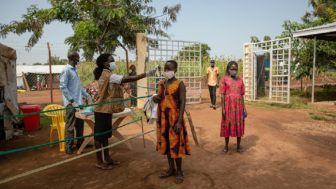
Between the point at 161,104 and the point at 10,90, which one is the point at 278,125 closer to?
the point at 161,104

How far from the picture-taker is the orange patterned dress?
2875mm

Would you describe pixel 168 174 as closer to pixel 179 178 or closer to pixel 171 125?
pixel 179 178

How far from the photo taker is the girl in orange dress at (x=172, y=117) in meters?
2.87

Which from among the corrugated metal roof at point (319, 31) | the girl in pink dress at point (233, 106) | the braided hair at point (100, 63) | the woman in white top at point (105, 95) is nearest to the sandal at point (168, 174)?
the woman in white top at point (105, 95)

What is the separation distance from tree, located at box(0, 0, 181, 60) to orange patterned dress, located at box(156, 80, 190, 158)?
5048mm

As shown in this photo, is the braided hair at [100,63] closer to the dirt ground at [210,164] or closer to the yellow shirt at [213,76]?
the dirt ground at [210,164]

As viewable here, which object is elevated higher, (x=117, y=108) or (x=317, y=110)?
(x=117, y=108)

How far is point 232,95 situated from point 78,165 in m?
2.76

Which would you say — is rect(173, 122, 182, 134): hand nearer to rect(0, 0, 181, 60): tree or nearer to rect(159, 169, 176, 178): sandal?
rect(159, 169, 176, 178): sandal

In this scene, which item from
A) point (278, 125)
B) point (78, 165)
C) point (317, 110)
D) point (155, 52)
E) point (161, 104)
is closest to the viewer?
point (161, 104)

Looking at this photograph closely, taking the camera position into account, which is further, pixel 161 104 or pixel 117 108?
pixel 117 108

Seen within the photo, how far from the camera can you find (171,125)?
288cm

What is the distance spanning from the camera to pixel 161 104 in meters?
2.98

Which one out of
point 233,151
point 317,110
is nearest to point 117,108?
point 233,151
